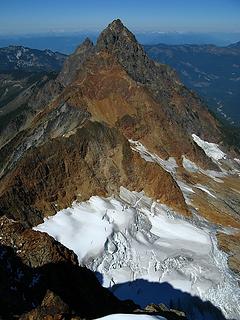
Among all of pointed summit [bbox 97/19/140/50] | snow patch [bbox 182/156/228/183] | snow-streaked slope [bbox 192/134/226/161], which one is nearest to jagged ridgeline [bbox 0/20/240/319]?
snow patch [bbox 182/156/228/183]

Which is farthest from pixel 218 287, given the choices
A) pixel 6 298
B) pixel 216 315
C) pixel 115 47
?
pixel 115 47

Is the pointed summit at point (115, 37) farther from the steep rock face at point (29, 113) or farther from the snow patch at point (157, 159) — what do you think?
the snow patch at point (157, 159)

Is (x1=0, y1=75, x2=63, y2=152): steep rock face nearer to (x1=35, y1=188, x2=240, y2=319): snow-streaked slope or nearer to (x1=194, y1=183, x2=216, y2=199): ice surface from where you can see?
(x1=194, y1=183, x2=216, y2=199): ice surface

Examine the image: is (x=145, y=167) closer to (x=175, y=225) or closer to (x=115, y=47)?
(x=175, y=225)

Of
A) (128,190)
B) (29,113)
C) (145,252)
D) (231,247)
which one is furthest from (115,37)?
(145,252)

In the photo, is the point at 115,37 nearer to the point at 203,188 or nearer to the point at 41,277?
the point at 203,188

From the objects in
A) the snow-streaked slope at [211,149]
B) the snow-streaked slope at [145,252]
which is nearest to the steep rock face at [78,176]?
the snow-streaked slope at [145,252]

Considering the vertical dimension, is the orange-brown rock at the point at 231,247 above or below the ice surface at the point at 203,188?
above
